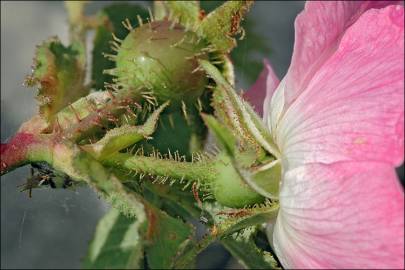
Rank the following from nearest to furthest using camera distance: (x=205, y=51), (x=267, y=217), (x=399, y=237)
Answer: (x=399, y=237) → (x=267, y=217) → (x=205, y=51)

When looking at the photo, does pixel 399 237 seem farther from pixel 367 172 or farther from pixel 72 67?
pixel 72 67

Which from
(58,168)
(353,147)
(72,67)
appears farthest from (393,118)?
(72,67)

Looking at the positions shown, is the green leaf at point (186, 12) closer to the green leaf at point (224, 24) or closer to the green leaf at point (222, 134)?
the green leaf at point (224, 24)

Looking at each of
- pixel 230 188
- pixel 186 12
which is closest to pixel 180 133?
pixel 186 12

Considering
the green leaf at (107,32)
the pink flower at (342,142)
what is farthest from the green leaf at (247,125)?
the green leaf at (107,32)

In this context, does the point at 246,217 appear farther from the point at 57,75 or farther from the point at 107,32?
the point at 107,32

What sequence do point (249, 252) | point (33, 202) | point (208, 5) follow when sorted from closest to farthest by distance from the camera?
point (249, 252) < point (33, 202) < point (208, 5)

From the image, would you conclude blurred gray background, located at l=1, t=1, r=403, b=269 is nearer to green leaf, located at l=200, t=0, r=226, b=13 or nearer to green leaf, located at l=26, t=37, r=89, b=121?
green leaf, located at l=26, t=37, r=89, b=121
